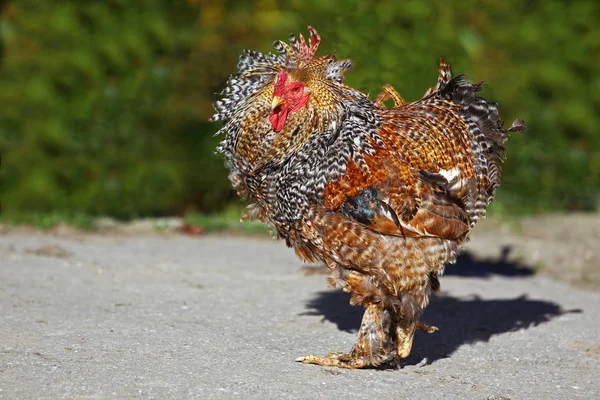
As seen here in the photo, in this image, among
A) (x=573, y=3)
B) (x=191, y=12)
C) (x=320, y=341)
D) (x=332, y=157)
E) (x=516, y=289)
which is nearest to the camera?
(x=332, y=157)

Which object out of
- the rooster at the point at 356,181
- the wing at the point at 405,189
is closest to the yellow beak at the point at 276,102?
the rooster at the point at 356,181

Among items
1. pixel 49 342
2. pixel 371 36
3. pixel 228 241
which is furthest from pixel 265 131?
pixel 228 241

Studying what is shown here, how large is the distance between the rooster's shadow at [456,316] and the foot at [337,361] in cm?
61

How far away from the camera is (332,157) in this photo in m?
5.73

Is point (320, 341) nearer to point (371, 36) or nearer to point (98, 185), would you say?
point (371, 36)

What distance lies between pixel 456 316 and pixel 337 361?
2303 mm

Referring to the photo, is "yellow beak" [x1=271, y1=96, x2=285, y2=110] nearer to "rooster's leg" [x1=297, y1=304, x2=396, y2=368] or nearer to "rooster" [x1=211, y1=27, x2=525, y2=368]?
"rooster" [x1=211, y1=27, x2=525, y2=368]

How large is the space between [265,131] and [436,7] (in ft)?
20.1

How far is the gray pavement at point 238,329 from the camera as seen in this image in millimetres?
5379

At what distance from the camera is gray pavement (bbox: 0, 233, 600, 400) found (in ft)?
17.6

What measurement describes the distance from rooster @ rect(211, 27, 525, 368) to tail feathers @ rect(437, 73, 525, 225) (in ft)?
0.10

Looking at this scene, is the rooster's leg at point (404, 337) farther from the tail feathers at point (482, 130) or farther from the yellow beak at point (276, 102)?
the yellow beak at point (276, 102)

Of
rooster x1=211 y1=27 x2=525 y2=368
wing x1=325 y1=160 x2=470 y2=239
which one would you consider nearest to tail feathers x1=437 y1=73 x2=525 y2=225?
rooster x1=211 y1=27 x2=525 y2=368

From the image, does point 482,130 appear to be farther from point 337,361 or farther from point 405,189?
point 337,361
